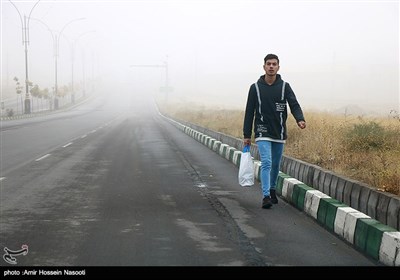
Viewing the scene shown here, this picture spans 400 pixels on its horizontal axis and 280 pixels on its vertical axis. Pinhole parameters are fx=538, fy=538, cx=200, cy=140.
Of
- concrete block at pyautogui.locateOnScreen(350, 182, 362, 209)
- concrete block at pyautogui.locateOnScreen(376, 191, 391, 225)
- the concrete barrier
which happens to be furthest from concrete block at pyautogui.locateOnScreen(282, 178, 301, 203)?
concrete block at pyautogui.locateOnScreen(376, 191, 391, 225)

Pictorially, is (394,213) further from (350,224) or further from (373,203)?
(373,203)

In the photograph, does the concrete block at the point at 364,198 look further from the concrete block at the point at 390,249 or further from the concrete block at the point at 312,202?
the concrete block at the point at 390,249

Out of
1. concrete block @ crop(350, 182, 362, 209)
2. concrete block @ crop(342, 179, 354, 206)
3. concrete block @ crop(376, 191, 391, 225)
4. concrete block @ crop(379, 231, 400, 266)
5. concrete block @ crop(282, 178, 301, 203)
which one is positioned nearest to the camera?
concrete block @ crop(379, 231, 400, 266)

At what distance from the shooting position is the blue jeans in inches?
325

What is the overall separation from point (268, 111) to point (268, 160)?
0.75 metres

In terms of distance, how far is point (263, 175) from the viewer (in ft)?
27.3

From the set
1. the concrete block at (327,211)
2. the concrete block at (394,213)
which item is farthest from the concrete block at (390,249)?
the concrete block at (327,211)

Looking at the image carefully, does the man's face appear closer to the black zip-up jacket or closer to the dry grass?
the black zip-up jacket

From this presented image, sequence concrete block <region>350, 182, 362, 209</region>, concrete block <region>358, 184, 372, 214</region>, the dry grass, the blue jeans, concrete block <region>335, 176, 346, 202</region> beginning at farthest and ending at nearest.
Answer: the blue jeans, the dry grass, concrete block <region>335, 176, 346, 202</region>, concrete block <region>350, 182, 362, 209</region>, concrete block <region>358, 184, 372, 214</region>

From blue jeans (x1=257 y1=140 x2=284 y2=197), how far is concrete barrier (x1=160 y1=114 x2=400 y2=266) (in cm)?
55

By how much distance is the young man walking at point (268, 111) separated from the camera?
8.16 metres
